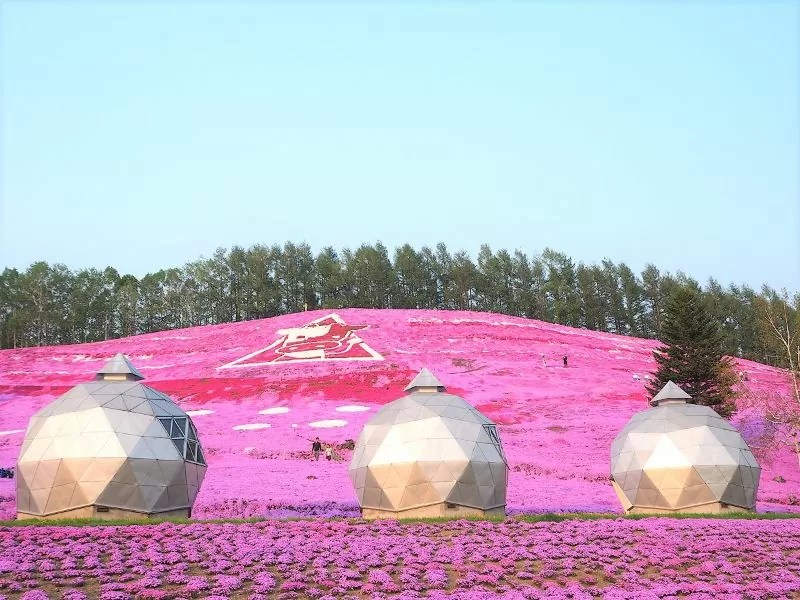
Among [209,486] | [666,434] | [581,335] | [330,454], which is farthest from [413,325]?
[666,434]

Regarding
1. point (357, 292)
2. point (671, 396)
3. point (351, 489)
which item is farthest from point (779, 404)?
point (357, 292)

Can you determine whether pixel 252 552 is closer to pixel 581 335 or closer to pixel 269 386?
pixel 269 386

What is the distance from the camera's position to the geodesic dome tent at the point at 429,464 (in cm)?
2080

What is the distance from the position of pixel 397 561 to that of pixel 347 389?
118 feet

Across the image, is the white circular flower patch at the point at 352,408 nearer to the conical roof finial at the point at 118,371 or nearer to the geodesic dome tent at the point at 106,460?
the conical roof finial at the point at 118,371

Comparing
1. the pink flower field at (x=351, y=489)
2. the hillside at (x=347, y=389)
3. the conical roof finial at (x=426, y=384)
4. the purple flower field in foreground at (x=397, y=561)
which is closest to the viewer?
the purple flower field in foreground at (x=397, y=561)

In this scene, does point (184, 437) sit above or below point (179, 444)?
above

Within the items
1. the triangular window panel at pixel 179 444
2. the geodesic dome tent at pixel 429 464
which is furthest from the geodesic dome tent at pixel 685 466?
the triangular window panel at pixel 179 444

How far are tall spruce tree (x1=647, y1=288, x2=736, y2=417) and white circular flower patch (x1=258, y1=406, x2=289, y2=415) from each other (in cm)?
2329

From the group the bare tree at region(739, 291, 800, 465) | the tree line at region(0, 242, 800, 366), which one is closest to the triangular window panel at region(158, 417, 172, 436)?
the bare tree at region(739, 291, 800, 465)

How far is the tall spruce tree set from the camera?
39500 millimetres

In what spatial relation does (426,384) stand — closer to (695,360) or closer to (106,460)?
(106,460)

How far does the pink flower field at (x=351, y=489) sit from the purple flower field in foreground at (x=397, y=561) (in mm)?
60

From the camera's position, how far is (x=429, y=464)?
20.8 m
